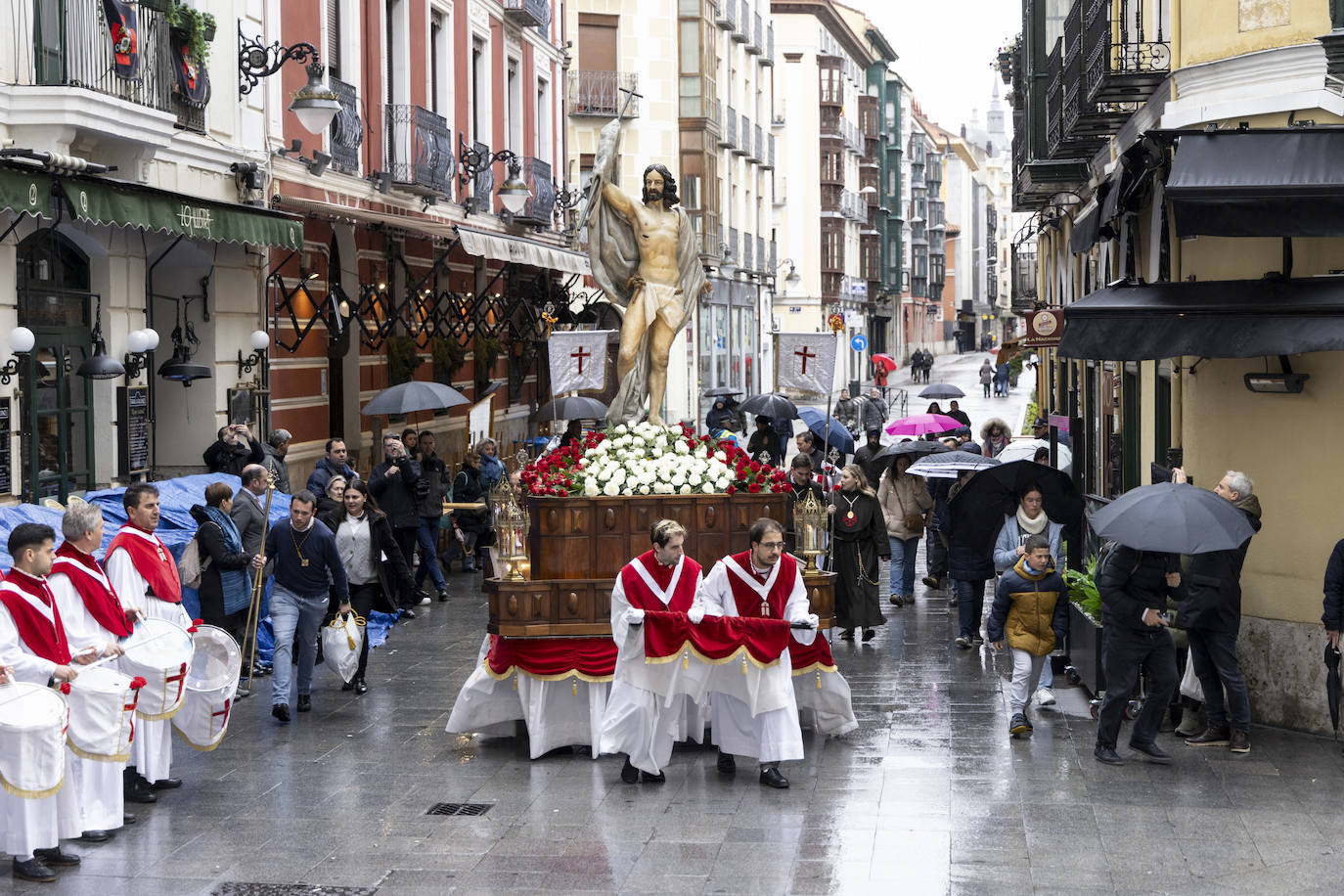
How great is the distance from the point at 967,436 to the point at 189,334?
9.60m

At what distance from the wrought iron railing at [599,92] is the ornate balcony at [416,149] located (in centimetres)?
2022

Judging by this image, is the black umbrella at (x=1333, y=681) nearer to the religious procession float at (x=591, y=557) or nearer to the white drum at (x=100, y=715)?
the religious procession float at (x=591, y=557)

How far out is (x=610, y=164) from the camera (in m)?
13.0

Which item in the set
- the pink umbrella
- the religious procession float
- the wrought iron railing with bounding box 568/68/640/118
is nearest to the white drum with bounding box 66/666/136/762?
the religious procession float

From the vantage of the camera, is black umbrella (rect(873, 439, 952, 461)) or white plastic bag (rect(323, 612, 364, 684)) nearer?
white plastic bag (rect(323, 612, 364, 684))

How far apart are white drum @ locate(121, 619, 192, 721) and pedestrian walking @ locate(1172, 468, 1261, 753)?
20.0 feet

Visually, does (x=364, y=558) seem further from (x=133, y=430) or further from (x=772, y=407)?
(x=772, y=407)

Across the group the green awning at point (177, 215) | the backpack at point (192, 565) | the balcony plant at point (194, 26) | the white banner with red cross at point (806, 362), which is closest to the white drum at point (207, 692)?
the backpack at point (192, 565)

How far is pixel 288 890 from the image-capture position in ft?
27.0

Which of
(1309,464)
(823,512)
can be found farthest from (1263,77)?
(823,512)

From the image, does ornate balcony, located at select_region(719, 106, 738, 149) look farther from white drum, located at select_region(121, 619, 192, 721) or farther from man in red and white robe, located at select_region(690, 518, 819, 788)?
white drum, located at select_region(121, 619, 192, 721)

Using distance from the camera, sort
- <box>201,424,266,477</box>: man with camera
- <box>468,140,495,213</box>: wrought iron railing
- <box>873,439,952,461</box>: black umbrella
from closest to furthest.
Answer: <box>201,424,266,477</box>: man with camera → <box>873,439,952,461</box>: black umbrella → <box>468,140,495,213</box>: wrought iron railing

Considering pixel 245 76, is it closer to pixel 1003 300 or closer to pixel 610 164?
pixel 610 164

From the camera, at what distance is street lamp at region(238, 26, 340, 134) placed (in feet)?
55.8
